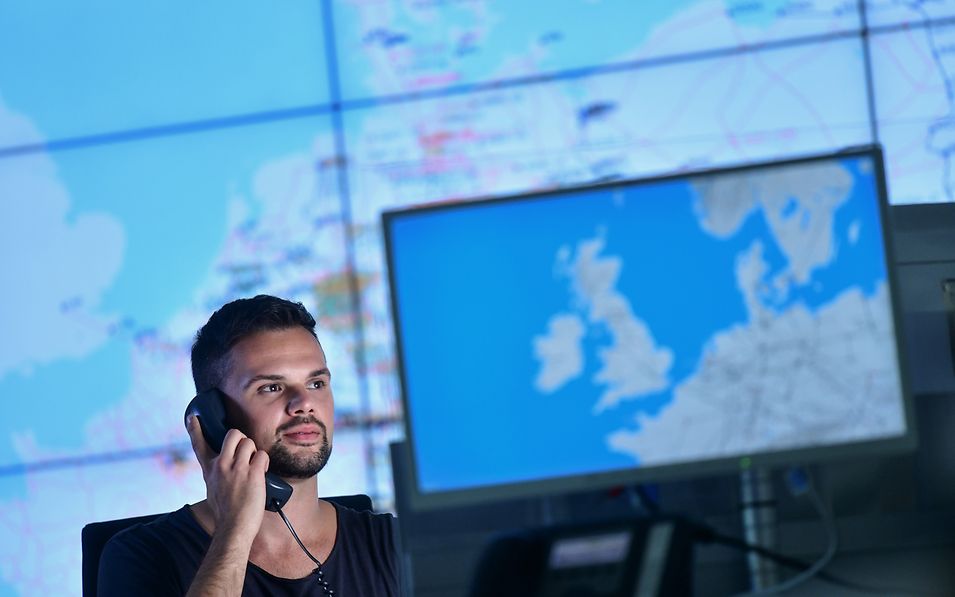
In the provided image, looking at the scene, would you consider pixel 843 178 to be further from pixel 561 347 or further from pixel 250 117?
pixel 250 117

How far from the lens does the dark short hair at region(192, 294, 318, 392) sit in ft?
5.66

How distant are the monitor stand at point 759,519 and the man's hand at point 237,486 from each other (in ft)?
2.27

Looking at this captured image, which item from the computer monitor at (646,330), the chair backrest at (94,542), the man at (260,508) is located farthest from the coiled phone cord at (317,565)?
the computer monitor at (646,330)

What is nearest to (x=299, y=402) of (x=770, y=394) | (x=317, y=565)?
(x=317, y=565)

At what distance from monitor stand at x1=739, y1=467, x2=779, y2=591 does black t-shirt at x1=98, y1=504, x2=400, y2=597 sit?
0.72m

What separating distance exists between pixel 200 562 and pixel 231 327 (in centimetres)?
36

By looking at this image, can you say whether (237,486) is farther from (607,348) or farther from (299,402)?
(607,348)

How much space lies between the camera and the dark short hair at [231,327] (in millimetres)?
1725

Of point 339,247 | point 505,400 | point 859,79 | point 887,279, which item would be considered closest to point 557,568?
point 505,400

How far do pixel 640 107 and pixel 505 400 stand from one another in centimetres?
235

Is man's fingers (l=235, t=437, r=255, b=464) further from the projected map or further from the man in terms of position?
the projected map

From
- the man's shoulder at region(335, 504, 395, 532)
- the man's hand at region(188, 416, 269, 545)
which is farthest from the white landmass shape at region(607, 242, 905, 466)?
the man's shoulder at region(335, 504, 395, 532)

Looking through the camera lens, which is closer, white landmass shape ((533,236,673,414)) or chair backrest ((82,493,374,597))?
white landmass shape ((533,236,673,414))

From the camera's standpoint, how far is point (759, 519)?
108 centimetres
